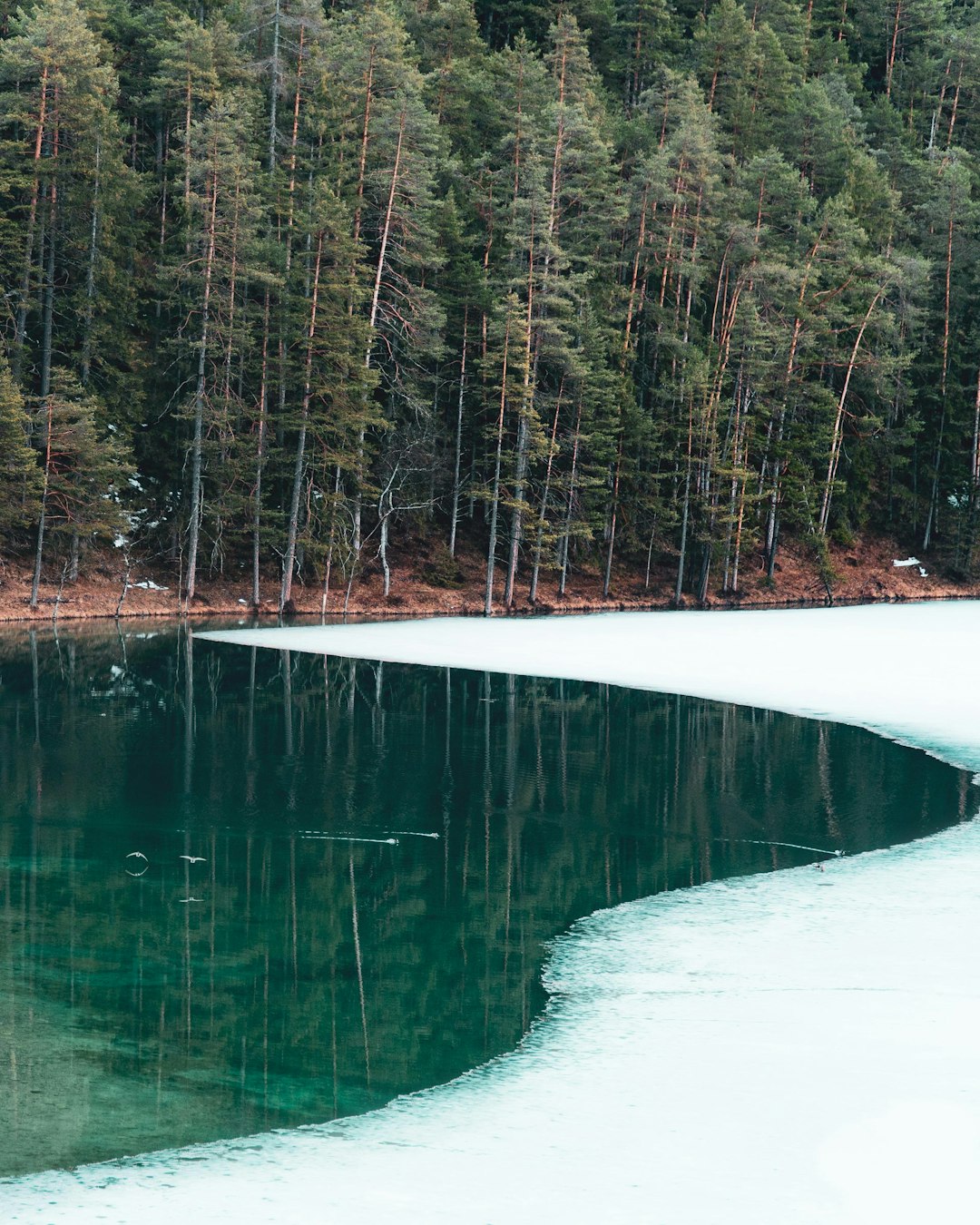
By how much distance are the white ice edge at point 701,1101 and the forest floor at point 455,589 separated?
34.0 metres

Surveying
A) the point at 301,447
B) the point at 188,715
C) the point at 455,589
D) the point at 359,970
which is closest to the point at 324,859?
the point at 359,970

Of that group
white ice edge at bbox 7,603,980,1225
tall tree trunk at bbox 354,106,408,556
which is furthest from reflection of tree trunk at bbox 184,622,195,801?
tall tree trunk at bbox 354,106,408,556

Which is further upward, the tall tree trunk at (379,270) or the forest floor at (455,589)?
the tall tree trunk at (379,270)

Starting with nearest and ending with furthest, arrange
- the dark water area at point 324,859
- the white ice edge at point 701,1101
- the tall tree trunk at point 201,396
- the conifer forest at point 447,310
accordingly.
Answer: the white ice edge at point 701,1101 < the dark water area at point 324,859 < the tall tree trunk at point 201,396 < the conifer forest at point 447,310

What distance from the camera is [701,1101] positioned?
6.80m

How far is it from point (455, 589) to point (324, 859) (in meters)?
38.4

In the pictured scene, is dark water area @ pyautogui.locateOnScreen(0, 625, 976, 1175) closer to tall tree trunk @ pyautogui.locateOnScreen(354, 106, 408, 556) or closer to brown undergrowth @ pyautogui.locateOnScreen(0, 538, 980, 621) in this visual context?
brown undergrowth @ pyautogui.locateOnScreen(0, 538, 980, 621)

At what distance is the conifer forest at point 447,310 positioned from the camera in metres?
45.4

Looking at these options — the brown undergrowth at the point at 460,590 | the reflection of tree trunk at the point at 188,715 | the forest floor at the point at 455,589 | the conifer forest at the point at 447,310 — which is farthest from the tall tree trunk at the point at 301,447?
the reflection of tree trunk at the point at 188,715

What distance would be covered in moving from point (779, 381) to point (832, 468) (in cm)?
550

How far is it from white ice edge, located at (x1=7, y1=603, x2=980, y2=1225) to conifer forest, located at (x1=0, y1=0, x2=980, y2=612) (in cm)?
3390

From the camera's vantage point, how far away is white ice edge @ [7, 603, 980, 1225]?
19.0ft

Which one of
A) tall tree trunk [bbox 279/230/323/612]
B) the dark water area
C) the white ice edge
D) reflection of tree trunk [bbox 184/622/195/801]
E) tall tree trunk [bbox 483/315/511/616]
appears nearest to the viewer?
the white ice edge

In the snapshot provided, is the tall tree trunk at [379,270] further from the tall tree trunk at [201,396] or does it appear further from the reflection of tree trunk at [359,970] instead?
the reflection of tree trunk at [359,970]
